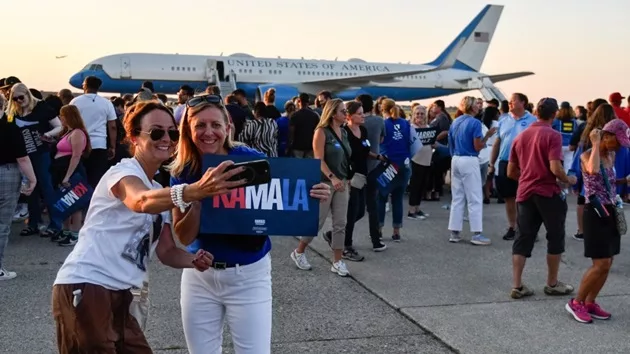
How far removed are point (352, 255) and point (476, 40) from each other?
112 feet

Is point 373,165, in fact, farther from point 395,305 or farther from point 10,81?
point 10,81

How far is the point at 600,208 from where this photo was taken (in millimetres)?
4531


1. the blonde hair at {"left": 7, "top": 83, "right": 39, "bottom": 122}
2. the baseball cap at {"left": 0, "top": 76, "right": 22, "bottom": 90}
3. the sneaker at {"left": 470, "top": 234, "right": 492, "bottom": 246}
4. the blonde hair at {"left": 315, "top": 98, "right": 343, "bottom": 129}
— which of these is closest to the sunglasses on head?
the blonde hair at {"left": 315, "top": 98, "right": 343, "bottom": 129}

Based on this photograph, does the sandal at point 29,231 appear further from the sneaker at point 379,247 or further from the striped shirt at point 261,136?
the sneaker at point 379,247

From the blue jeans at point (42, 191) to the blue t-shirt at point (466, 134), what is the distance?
4.87m

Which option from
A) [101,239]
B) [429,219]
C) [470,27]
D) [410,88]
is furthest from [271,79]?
[101,239]

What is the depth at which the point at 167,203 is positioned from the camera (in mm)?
1943

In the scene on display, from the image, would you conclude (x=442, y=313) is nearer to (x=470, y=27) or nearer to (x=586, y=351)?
(x=586, y=351)

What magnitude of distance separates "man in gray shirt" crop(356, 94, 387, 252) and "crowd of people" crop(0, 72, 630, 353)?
0.06 ft

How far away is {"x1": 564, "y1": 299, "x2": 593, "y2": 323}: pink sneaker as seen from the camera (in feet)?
15.1

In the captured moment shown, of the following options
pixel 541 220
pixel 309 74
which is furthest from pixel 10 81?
pixel 309 74

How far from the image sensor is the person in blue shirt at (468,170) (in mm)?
7352

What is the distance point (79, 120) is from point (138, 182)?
492 centimetres

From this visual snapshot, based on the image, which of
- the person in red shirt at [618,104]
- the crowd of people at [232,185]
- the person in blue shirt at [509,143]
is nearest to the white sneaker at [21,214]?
the crowd of people at [232,185]
